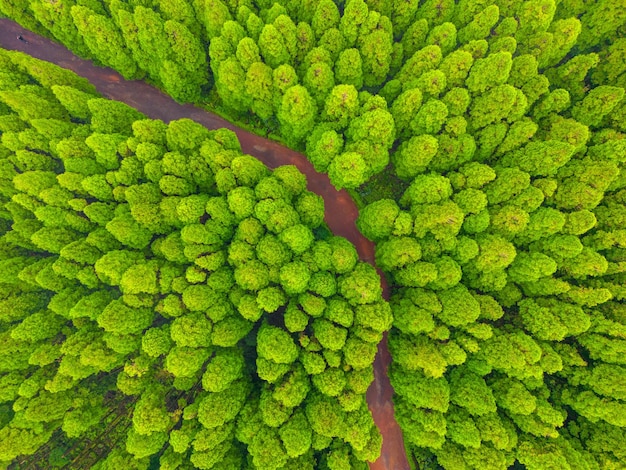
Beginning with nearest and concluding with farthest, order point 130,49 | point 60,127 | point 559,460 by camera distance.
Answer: point 559,460 → point 60,127 → point 130,49

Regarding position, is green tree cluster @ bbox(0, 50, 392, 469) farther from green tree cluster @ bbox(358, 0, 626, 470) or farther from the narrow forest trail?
the narrow forest trail

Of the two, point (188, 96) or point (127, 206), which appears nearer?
point (127, 206)

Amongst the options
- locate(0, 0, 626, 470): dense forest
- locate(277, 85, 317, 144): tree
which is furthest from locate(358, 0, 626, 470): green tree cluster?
locate(277, 85, 317, 144): tree

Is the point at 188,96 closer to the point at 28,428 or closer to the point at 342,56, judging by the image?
the point at 342,56

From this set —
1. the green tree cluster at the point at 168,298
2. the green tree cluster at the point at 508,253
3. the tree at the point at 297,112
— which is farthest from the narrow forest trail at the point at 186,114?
the green tree cluster at the point at 168,298

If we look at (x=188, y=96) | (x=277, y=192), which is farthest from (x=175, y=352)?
(x=188, y=96)

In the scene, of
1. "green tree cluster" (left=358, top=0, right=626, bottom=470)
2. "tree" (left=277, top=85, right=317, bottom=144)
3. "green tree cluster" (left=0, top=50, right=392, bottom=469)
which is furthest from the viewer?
"tree" (left=277, top=85, right=317, bottom=144)

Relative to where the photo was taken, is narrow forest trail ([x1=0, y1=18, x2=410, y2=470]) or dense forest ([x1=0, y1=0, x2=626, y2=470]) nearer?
dense forest ([x1=0, y1=0, x2=626, y2=470])
